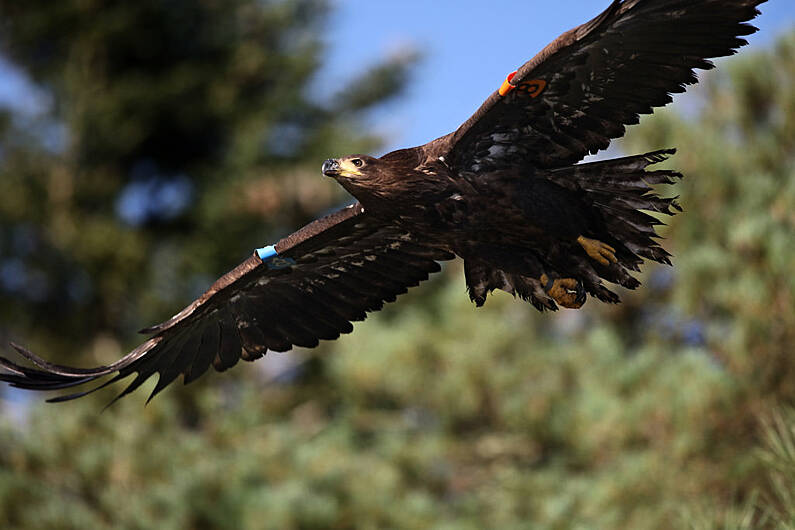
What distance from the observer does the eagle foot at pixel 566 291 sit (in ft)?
11.9

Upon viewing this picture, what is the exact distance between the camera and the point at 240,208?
41.6 feet

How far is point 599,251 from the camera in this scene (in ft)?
11.7

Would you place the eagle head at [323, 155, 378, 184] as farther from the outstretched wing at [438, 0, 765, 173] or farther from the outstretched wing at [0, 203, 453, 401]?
the outstretched wing at [0, 203, 453, 401]

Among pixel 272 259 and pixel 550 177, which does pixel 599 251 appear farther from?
pixel 272 259

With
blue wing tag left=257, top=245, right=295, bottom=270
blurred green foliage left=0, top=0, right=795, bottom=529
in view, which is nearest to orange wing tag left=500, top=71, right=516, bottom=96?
blue wing tag left=257, top=245, right=295, bottom=270

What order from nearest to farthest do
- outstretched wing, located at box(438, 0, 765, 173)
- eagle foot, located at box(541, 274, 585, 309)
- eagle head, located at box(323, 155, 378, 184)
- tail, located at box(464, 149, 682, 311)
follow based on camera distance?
outstretched wing, located at box(438, 0, 765, 173) < eagle head, located at box(323, 155, 378, 184) < tail, located at box(464, 149, 682, 311) < eagle foot, located at box(541, 274, 585, 309)

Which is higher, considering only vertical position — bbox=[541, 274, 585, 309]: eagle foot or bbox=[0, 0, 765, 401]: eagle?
bbox=[0, 0, 765, 401]: eagle

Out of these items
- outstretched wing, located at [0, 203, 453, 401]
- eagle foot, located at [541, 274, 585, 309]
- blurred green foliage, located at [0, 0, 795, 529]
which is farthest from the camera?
blurred green foliage, located at [0, 0, 795, 529]

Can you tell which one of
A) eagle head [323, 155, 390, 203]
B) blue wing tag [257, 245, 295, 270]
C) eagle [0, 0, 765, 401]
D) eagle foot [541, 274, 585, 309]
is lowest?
eagle foot [541, 274, 585, 309]

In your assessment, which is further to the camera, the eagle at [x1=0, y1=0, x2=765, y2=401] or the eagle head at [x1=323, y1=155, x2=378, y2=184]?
the eagle head at [x1=323, y1=155, x2=378, y2=184]

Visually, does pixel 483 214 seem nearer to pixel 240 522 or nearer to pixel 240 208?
pixel 240 522

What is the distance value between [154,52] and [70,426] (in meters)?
6.42

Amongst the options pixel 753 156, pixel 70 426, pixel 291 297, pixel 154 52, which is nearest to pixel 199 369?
pixel 291 297

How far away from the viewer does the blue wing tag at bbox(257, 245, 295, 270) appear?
13.2 feet
